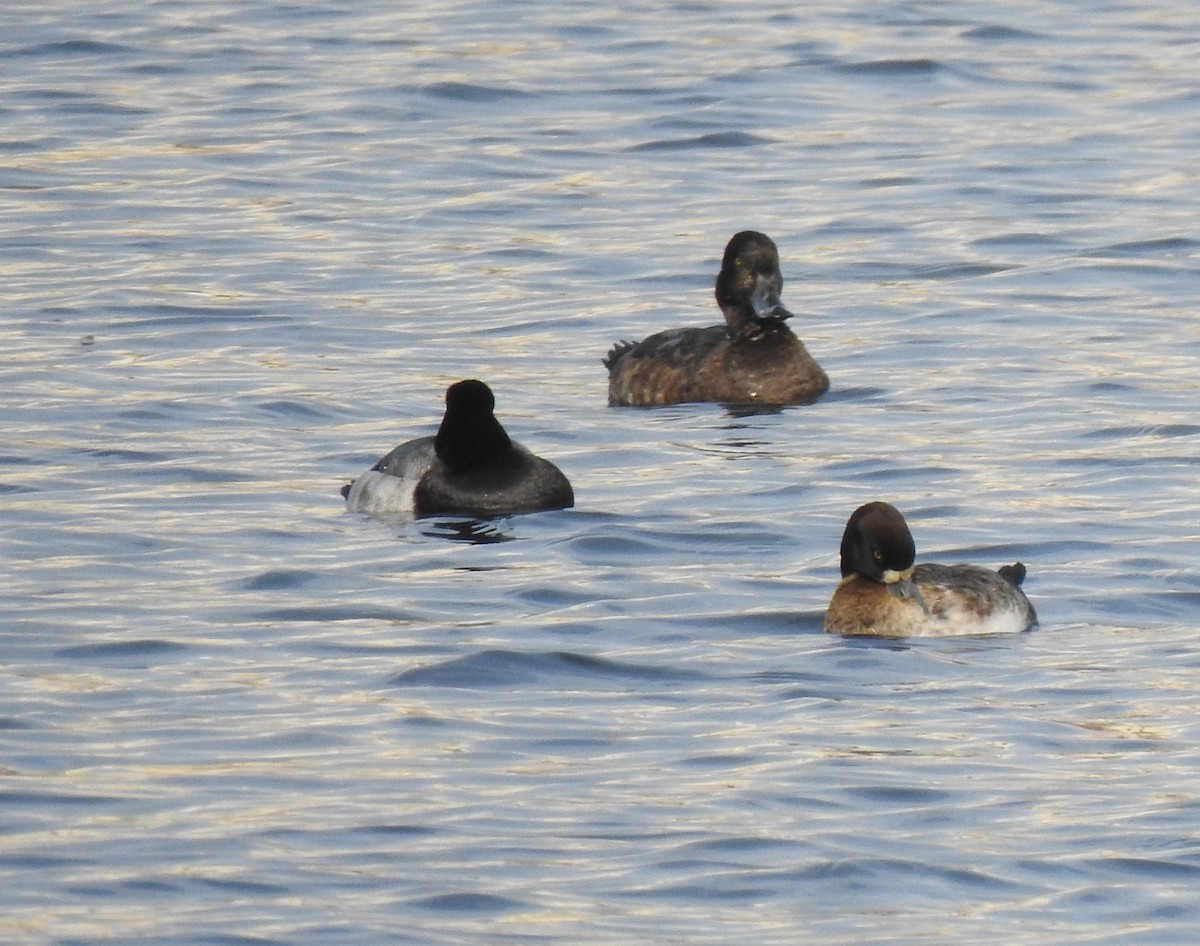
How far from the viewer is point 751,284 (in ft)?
57.1

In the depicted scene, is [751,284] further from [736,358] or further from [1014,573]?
[1014,573]

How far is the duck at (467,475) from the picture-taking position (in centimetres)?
1383

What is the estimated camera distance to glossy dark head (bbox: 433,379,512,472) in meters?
13.9

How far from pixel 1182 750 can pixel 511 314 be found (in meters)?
10.3

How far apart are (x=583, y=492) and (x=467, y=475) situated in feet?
2.24

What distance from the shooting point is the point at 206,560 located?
12.6 meters

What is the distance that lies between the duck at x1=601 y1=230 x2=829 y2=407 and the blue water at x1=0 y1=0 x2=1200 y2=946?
0.26 meters

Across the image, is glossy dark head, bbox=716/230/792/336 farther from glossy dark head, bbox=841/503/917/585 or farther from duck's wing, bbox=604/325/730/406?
glossy dark head, bbox=841/503/917/585

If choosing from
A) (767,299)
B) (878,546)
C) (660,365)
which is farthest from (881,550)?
(767,299)

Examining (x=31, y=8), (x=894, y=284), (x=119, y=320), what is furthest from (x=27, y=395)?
(x=31, y=8)

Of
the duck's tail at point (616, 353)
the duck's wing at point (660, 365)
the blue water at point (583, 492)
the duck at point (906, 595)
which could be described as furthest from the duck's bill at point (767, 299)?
the duck at point (906, 595)

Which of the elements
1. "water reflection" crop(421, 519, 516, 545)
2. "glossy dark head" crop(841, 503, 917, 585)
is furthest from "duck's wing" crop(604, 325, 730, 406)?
"glossy dark head" crop(841, 503, 917, 585)

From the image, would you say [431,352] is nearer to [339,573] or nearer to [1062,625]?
[339,573]

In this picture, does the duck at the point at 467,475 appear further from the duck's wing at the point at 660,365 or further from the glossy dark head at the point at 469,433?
the duck's wing at the point at 660,365
